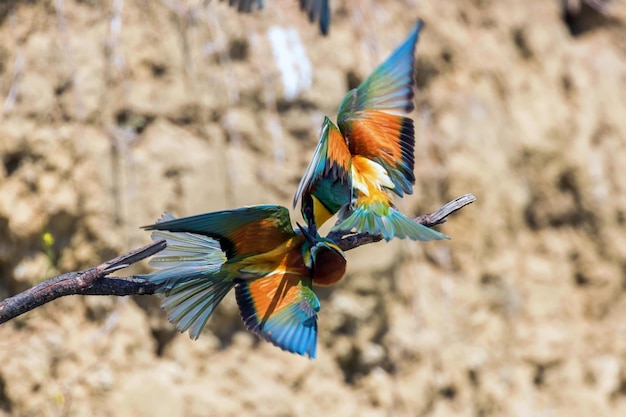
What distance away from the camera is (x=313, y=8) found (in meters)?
2.40

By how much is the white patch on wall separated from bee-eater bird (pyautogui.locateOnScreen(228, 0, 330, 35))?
7.5 inches

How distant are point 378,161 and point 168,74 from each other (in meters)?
0.92

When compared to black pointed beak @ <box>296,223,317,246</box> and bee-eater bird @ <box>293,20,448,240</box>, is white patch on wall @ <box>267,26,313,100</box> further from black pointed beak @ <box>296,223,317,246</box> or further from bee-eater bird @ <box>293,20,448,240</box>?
black pointed beak @ <box>296,223,317,246</box>

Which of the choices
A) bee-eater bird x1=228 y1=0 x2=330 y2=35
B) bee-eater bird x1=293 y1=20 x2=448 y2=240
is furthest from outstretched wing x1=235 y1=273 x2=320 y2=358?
bee-eater bird x1=228 y1=0 x2=330 y2=35

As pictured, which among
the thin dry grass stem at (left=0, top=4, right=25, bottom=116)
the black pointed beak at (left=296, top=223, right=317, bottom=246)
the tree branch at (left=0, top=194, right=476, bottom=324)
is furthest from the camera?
the thin dry grass stem at (left=0, top=4, right=25, bottom=116)

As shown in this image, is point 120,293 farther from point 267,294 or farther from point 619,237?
point 619,237

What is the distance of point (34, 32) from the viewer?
223cm

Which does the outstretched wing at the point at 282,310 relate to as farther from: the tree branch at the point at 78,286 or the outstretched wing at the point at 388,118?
the outstretched wing at the point at 388,118

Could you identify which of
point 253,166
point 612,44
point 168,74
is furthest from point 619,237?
point 168,74

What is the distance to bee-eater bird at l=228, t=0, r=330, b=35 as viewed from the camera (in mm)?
2352

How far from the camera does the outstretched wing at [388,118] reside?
1.67 metres

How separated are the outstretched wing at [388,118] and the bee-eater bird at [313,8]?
2.25 ft

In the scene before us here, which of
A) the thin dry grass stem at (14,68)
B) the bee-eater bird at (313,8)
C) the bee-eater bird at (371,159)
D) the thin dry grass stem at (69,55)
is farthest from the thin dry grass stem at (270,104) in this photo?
the bee-eater bird at (371,159)

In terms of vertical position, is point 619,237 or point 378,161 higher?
point 378,161
